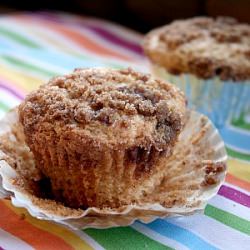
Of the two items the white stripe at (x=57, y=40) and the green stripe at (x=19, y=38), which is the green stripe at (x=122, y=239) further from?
the green stripe at (x=19, y=38)

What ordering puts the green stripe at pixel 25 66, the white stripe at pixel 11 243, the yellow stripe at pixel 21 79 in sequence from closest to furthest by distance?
the white stripe at pixel 11 243
the yellow stripe at pixel 21 79
the green stripe at pixel 25 66

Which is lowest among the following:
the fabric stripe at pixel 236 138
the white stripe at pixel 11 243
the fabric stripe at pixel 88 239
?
the white stripe at pixel 11 243

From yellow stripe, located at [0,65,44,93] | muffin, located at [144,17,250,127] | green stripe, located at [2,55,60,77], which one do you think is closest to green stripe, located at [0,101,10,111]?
yellow stripe, located at [0,65,44,93]

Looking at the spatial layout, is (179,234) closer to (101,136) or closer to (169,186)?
(169,186)

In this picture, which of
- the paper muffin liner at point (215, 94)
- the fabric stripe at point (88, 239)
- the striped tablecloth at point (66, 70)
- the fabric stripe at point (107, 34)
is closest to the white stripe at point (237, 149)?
the striped tablecloth at point (66, 70)

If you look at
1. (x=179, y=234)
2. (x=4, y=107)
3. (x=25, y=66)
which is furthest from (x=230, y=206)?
(x=25, y=66)

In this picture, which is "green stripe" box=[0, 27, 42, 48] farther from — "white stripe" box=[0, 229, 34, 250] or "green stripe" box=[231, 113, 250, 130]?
"white stripe" box=[0, 229, 34, 250]
